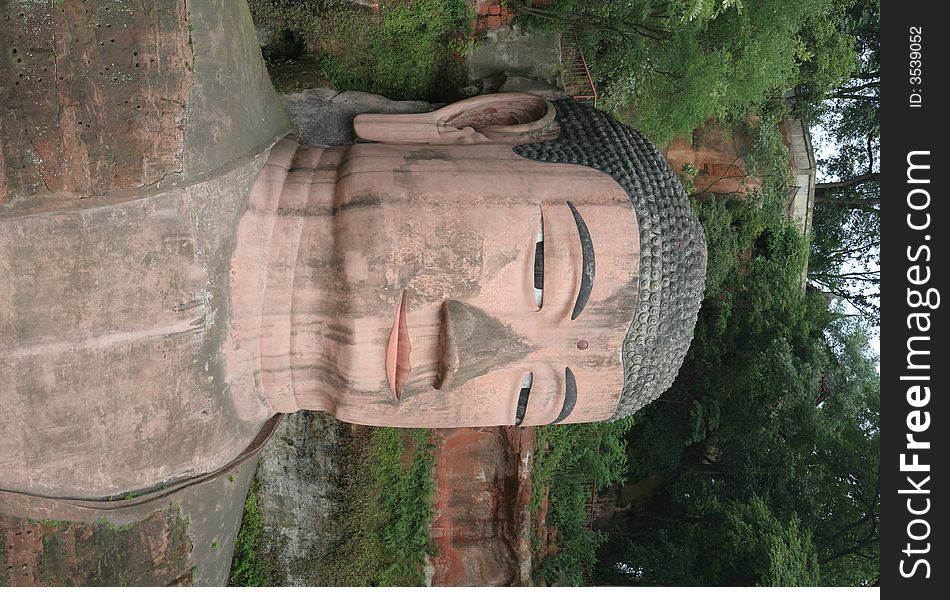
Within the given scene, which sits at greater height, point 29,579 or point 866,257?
point 866,257

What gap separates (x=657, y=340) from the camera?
3.75 metres

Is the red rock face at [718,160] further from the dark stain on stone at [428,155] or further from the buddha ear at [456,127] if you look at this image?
the dark stain on stone at [428,155]

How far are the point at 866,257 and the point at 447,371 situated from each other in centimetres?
1084

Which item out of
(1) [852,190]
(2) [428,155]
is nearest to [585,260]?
(2) [428,155]

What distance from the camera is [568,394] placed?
3.71 meters

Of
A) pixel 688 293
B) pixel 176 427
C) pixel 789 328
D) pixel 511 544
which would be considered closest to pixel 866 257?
pixel 789 328

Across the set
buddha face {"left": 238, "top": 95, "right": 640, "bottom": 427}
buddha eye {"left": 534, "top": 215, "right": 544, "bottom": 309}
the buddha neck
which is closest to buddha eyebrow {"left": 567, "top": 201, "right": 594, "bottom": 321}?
buddha face {"left": 238, "top": 95, "right": 640, "bottom": 427}

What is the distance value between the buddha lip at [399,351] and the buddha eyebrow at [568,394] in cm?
79

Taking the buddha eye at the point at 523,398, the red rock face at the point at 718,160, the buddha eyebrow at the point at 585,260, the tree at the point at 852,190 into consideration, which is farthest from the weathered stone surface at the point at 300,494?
the tree at the point at 852,190

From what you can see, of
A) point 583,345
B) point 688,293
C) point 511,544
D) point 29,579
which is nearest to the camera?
point 29,579

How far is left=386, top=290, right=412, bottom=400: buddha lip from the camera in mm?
3402

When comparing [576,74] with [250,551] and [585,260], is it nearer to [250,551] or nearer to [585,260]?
[585,260]

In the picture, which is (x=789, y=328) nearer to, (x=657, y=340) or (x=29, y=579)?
(x=657, y=340)

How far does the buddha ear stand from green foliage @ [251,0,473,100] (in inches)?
62.0
